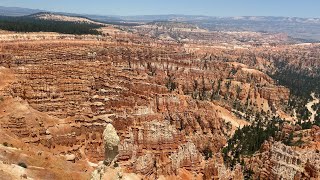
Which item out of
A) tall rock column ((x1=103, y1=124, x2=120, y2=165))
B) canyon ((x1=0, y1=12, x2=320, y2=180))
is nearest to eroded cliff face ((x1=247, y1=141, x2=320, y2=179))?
canyon ((x1=0, y1=12, x2=320, y2=180))

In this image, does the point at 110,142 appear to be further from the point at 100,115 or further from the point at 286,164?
the point at 100,115

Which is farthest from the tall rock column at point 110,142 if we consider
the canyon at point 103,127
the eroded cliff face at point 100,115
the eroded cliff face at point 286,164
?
the eroded cliff face at point 286,164

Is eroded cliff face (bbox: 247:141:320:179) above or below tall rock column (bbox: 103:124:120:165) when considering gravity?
below

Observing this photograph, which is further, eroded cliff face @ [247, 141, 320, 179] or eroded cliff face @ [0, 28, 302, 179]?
eroded cliff face @ [0, 28, 302, 179]

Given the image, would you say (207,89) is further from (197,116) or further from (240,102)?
(197,116)

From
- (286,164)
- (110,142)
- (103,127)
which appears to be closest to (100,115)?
(103,127)

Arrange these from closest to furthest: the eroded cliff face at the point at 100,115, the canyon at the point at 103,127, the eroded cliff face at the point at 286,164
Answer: the eroded cliff face at the point at 286,164, the canyon at the point at 103,127, the eroded cliff face at the point at 100,115

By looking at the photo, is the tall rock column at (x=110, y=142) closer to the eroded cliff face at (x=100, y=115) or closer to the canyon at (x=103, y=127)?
the canyon at (x=103, y=127)

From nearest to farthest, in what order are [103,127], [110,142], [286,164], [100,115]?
1. [110,142]
2. [286,164]
3. [103,127]
4. [100,115]

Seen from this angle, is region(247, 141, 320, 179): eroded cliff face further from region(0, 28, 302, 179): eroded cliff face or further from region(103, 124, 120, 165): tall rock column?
region(103, 124, 120, 165): tall rock column

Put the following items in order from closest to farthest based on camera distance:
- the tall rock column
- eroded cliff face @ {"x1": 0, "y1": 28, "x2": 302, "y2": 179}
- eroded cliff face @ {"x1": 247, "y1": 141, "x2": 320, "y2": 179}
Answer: the tall rock column
eroded cliff face @ {"x1": 247, "y1": 141, "x2": 320, "y2": 179}
eroded cliff face @ {"x1": 0, "y1": 28, "x2": 302, "y2": 179}

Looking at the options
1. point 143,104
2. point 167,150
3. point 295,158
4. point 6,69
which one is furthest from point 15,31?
point 295,158
